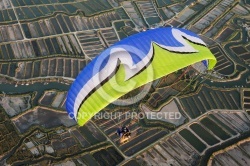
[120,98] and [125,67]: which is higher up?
[125,67]

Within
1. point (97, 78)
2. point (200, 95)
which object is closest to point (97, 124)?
point (97, 78)

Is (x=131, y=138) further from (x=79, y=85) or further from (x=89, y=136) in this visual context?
(x=79, y=85)

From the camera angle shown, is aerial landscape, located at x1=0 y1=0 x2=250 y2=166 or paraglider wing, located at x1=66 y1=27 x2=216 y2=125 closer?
paraglider wing, located at x1=66 y1=27 x2=216 y2=125

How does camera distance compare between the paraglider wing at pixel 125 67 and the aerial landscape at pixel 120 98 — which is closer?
the paraglider wing at pixel 125 67

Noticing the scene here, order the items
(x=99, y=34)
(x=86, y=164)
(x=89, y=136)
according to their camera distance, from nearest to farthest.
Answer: (x=86, y=164), (x=89, y=136), (x=99, y=34)
